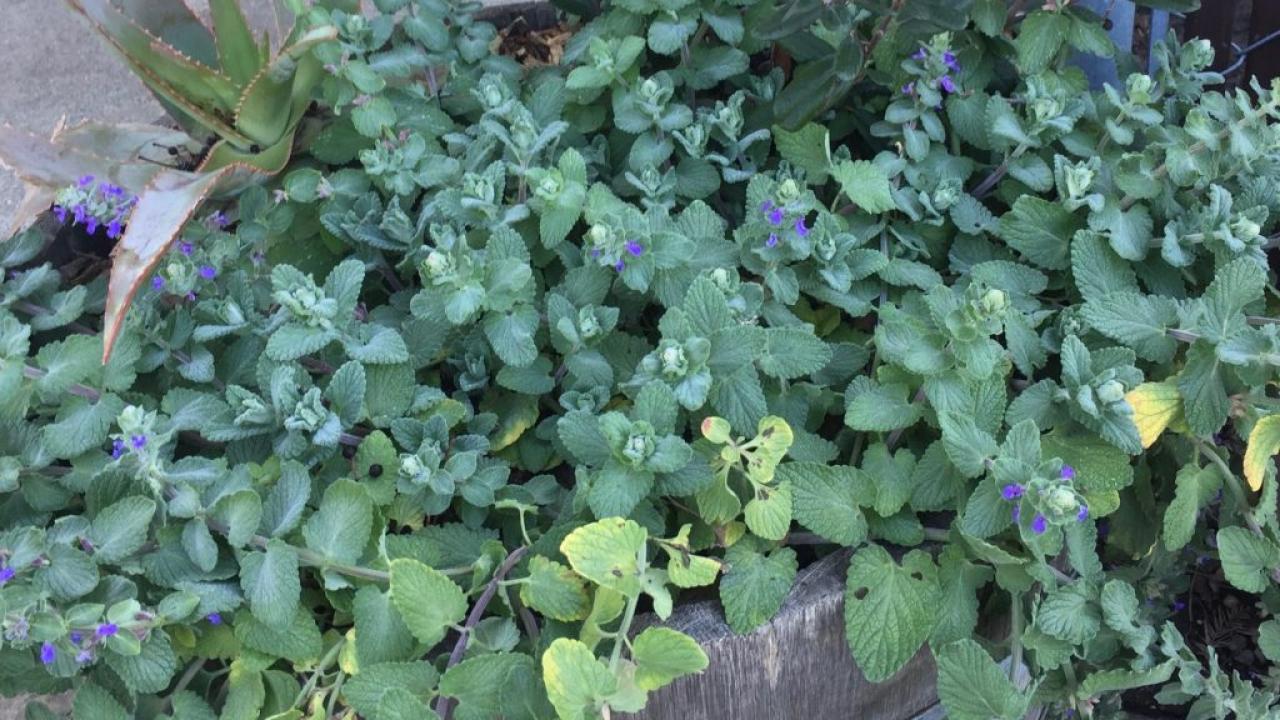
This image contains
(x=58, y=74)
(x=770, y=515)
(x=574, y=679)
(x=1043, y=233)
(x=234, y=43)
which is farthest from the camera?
(x=58, y=74)

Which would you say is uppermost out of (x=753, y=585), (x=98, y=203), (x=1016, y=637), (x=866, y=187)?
(x=98, y=203)

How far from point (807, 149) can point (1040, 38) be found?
10.5 inches

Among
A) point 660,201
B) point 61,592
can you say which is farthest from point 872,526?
point 61,592

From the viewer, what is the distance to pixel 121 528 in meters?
0.83

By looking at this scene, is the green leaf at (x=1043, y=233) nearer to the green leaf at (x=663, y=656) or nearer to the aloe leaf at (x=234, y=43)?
the green leaf at (x=663, y=656)

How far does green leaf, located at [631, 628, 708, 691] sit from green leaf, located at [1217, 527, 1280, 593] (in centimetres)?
49

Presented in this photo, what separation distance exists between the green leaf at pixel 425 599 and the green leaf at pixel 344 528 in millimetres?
70

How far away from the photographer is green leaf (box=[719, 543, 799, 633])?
0.86 m

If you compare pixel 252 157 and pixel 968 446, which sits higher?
pixel 252 157

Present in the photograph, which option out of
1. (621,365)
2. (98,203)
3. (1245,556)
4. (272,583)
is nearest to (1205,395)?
(1245,556)

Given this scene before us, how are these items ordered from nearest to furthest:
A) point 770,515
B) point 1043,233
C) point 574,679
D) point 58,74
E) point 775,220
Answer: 1. point 574,679
2. point 770,515
3. point 775,220
4. point 1043,233
5. point 58,74

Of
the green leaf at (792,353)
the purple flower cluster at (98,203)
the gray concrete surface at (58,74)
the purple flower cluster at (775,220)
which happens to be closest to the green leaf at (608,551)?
the green leaf at (792,353)

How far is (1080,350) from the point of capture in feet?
2.93

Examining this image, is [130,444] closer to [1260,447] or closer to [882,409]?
[882,409]
